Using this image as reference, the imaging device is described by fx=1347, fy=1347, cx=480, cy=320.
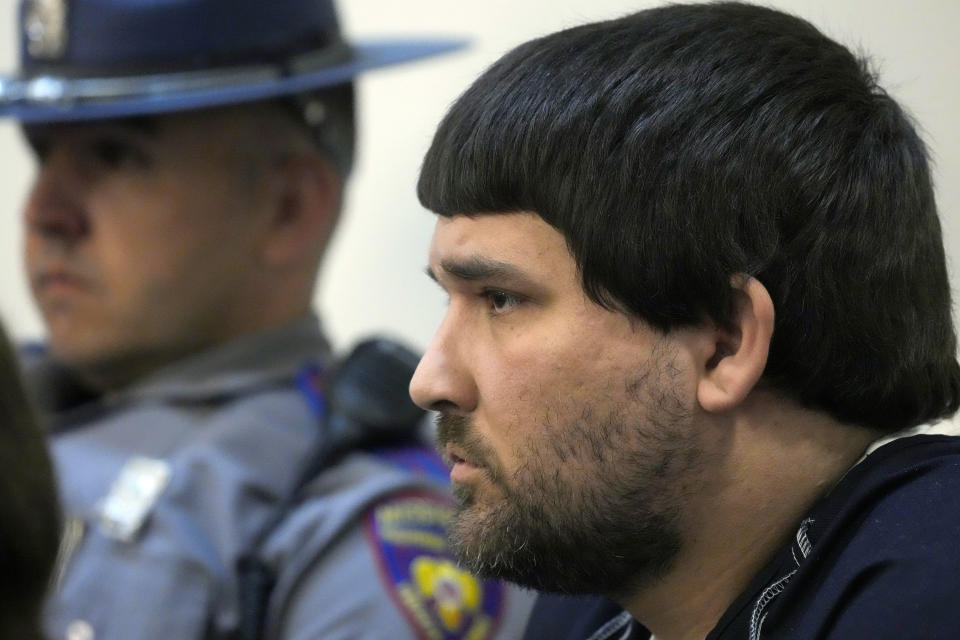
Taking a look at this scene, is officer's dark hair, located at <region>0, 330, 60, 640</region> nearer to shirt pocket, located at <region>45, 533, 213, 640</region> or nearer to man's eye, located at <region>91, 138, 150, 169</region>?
shirt pocket, located at <region>45, 533, 213, 640</region>

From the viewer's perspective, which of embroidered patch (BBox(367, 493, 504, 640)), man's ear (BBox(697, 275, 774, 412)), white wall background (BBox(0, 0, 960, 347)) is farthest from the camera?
white wall background (BBox(0, 0, 960, 347))

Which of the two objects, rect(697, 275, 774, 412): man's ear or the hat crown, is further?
the hat crown

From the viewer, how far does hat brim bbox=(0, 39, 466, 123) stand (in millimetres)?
1510

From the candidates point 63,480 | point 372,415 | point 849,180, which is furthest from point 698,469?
point 63,480

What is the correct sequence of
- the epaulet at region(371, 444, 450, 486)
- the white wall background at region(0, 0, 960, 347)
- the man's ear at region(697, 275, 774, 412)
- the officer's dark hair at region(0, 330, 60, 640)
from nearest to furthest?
1. the officer's dark hair at region(0, 330, 60, 640)
2. the man's ear at region(697, 275, 774, 412)
3. the epaulet at region(371, 444, 450, 486)
4. the white wall background at region(0, 0, 960, 347)

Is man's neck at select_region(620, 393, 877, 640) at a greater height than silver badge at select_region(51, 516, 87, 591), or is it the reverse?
man's neck at select_region(620, 393, 877, 640)

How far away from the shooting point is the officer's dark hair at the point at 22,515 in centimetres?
67

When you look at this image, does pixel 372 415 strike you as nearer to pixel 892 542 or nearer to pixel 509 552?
pixel 509 552

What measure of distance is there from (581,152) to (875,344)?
0.74ft

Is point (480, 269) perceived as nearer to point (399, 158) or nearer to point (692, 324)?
point (692, 324)

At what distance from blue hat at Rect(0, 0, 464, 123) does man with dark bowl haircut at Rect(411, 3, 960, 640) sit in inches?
27.9

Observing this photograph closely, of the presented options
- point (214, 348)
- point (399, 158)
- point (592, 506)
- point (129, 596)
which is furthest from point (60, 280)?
point (592, 506)

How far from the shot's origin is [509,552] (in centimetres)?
89

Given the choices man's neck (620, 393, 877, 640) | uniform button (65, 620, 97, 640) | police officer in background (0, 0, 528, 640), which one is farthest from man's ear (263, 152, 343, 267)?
man's neck (620, 393, 877, 640)
